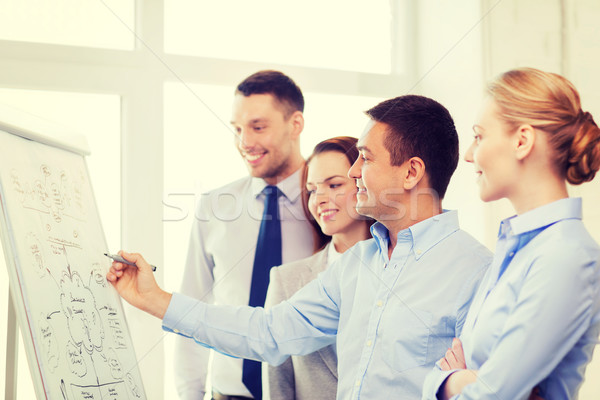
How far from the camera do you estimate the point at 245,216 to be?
2293 millimetres

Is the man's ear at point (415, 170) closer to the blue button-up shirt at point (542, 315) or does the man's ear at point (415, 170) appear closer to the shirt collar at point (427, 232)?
the shirt collar at point (427, 232)

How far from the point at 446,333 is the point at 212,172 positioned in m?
1.69

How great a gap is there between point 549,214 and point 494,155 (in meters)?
0.16

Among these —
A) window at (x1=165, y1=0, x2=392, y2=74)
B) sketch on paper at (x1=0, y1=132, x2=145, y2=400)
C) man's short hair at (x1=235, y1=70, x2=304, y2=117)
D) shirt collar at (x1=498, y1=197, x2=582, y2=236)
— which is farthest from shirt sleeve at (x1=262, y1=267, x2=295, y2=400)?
window at (x1=165, y1=0, x2=392, y2=74)

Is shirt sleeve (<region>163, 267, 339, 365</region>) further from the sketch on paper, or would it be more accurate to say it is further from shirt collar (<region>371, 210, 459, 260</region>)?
shirt collar (<region>371, 210, 459, 260</region>)

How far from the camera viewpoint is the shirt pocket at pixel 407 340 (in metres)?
1.38

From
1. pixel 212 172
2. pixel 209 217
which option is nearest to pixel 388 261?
pixel 209 217

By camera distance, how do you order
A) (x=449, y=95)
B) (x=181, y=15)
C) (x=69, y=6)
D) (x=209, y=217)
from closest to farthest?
(x=209, y=217)
(x=69, y=6)
(x=181, y=15)
(x=449, y=95)

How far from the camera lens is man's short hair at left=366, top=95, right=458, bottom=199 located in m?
1.56

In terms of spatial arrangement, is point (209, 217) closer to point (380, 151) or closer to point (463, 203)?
point (380, 151)

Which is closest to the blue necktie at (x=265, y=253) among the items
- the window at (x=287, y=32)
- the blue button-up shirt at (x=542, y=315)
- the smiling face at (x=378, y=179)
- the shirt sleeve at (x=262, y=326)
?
the shirt sleeve at (x=262, y=326)

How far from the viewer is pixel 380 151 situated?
5.15ft

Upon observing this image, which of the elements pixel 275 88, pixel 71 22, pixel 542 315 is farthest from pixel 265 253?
pixel 71 22

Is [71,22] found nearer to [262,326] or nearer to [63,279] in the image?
[63,279]
